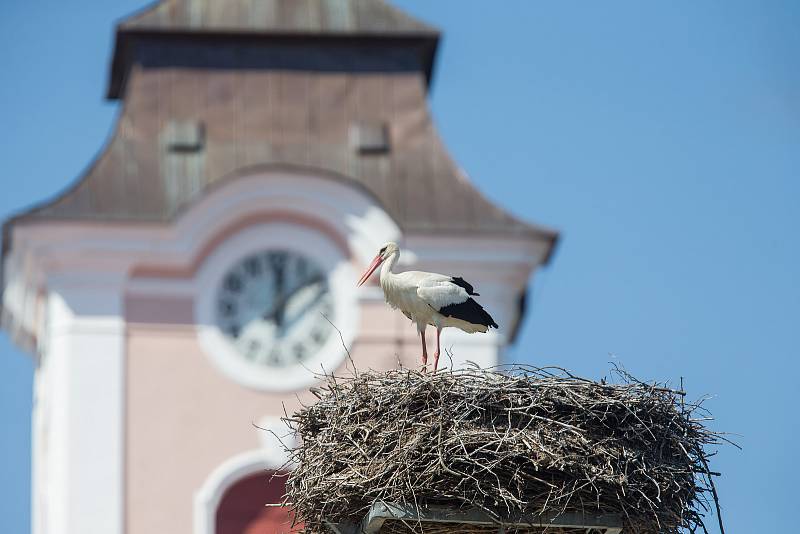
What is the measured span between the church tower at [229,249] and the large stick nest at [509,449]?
12.5 meters

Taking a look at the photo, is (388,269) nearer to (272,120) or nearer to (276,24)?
(272,120)

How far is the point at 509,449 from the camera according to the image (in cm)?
1597

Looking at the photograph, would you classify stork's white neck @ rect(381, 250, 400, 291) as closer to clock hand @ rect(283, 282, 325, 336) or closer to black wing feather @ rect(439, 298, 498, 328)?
black wing feather @ rect(439, 298, 498, 328)

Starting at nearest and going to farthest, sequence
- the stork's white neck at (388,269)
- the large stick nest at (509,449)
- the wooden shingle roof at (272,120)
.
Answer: the large stick nest at (509,449), the stork's white neck at (388,269), the wooden shingle roof at (272,120)

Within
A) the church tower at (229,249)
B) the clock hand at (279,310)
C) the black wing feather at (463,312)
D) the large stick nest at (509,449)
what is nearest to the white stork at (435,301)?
the black wing feather at (463,312)

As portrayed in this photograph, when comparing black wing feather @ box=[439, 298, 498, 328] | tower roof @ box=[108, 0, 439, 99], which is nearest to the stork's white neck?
black wing feather @ box=[439, 298, 498, 328]

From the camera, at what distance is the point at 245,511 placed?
2956 centimetres

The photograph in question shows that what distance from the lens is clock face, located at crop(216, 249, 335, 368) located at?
2989cm

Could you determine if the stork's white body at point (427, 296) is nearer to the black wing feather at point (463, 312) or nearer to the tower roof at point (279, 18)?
the black wing feather at point (463, 312)

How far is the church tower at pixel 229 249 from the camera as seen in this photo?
29266 millimetres

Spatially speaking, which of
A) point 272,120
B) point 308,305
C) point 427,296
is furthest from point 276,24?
point 427,296

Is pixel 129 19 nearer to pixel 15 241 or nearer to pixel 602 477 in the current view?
pixel 15 241

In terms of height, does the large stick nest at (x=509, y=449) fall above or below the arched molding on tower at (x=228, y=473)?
below

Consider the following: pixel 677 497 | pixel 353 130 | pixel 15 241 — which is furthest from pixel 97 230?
pixel 677 497
